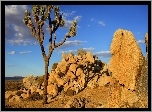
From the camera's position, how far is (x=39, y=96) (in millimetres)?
17438

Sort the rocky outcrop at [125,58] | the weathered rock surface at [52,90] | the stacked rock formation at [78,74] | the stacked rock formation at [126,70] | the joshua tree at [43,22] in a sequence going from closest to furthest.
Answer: the stacked rock formation at [126,70]
the rocky outcrop at [125,58]
the joshua tree at [43,22]
the weathered rock surface at [52,90]
the stacked rock formation at [78,74]

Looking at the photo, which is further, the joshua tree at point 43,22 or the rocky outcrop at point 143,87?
the joshua tree at point 43,22

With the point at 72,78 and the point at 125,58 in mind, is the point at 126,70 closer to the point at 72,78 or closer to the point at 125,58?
the point at 125,58

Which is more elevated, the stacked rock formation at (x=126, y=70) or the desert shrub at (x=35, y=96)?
the stacked rock formation at (x=126, y=70)

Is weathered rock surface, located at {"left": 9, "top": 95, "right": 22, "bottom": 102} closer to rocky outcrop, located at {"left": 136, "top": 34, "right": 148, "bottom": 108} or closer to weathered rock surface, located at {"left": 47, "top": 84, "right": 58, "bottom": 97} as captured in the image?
weathered rock surface, located at {"left": 47, "top": 84, "right": 58, "bottom": 97}

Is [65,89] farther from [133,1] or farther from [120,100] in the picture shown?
[133,1]

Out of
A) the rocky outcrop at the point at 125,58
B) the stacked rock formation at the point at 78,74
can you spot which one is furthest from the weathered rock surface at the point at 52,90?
the rocky outcrop at the point at 125,58

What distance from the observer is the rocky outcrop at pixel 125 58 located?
9992 millimetres

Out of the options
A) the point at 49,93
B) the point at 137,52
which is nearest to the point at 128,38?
the point at 137,52

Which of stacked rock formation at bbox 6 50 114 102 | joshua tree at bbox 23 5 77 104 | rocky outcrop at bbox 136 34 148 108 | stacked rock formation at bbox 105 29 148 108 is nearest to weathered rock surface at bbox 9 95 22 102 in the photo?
stacked rock formation at bbox 6 50 114 102

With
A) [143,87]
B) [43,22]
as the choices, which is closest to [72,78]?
[43,22]

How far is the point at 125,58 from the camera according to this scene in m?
10.2

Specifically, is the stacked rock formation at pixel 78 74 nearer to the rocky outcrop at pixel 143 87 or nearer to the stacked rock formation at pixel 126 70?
the stacked rock formation at pixel 126 70

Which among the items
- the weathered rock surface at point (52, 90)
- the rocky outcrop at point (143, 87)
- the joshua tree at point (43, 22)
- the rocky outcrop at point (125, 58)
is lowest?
the weathered rock surface at point (52, 90)
